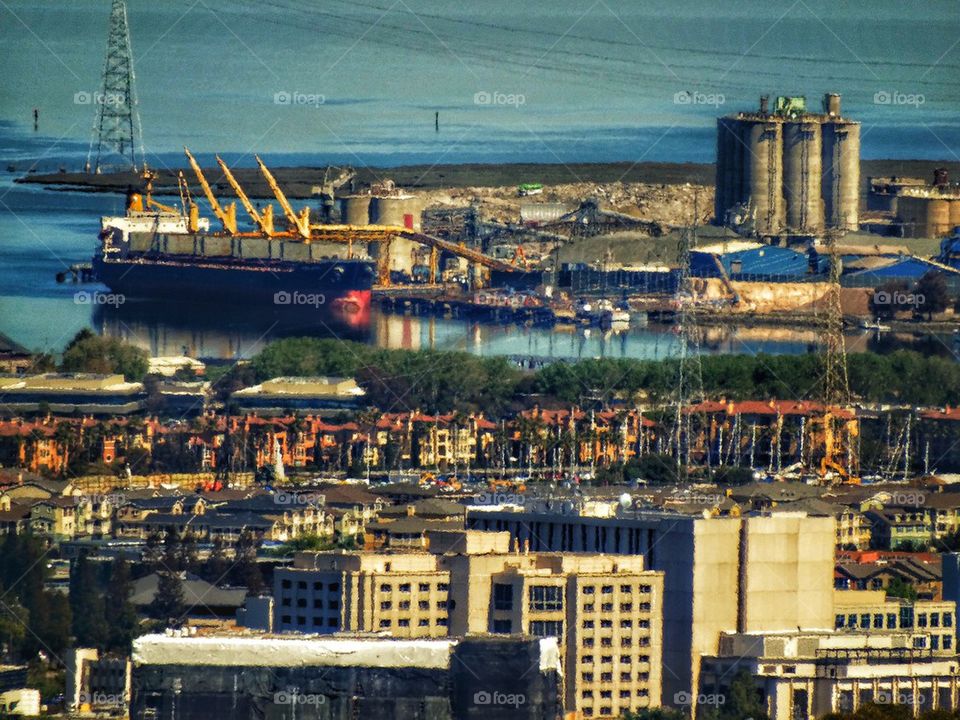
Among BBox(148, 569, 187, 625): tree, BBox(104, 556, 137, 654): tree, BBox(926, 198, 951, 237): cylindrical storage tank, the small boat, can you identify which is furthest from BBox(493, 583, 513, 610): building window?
BBox(926, 198, 951, 237): cylindrical storage tank

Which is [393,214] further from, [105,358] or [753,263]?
[105,358]

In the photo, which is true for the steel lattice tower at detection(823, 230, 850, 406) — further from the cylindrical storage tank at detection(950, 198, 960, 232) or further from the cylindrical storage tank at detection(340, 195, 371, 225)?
the cylindrical storage tank at detection(340, 195, 371, 225)

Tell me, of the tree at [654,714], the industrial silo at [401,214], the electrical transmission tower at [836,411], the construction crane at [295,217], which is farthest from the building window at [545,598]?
the industrial silo at [401,214]

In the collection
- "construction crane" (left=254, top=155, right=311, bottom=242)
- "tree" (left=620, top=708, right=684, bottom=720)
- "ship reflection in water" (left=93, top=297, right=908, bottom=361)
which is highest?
"construction crane" (left=254, top=155, right=311, bottom=242)

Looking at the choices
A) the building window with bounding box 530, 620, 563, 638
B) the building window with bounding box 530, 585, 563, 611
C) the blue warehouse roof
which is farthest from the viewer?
the blue warehouse roof

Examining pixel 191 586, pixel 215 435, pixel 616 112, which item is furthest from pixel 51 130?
pixel 191 586

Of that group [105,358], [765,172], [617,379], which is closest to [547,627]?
[617,379]
